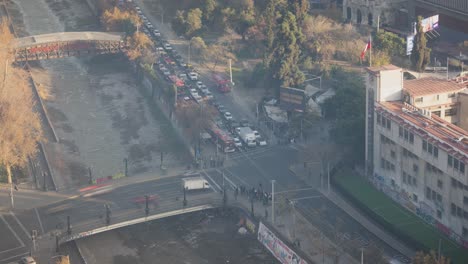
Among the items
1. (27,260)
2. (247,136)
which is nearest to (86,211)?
(27,260)

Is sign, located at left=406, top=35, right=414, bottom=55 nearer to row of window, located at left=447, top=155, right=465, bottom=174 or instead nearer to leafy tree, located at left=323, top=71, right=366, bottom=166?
leafy tree, located at left=323, top=71, right=366, bottom=166

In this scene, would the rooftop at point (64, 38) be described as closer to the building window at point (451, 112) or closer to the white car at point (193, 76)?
the white car at point (193, 76)

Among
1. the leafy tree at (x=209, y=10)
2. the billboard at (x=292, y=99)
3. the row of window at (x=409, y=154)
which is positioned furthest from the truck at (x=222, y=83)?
the row of window at (x=409, y=154)

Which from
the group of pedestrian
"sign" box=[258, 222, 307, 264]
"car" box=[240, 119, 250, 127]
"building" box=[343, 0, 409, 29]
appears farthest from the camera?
"building" box=[343, 0, 409, 29]

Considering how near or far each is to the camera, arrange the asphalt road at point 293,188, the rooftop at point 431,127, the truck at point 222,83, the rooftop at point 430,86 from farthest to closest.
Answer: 1. the truck at point 222,83
2. the rooftop at point 430,86
3. the asphalt road at point 293,188
4. the rooftop at point 431,127

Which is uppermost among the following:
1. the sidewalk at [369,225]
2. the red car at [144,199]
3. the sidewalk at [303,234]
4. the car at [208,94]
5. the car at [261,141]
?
the car at [208,94]

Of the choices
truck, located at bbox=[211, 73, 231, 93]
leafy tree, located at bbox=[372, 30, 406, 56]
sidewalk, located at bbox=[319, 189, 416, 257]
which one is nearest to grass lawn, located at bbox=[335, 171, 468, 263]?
sidewalk, located at bbox=[319, 189, 416, 257]

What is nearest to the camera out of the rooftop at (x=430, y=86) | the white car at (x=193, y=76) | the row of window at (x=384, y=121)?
the row of window at (x=384, y=121)

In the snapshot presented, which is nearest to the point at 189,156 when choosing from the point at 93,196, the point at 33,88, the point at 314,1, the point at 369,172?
the point at 93,196

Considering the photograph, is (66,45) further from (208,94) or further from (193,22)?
(208,94)

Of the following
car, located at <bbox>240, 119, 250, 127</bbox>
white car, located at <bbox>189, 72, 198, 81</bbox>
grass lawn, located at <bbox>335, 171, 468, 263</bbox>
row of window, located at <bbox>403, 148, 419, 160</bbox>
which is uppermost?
row of window, located at <bbox>403, 148, 419, 160</bbox>
